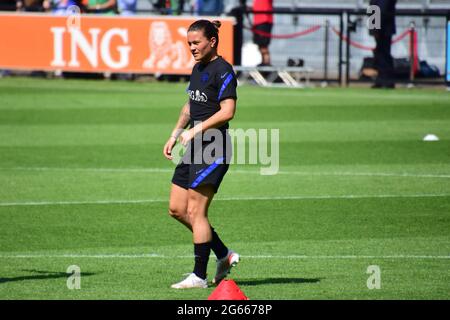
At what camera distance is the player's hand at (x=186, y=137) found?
9.13 m

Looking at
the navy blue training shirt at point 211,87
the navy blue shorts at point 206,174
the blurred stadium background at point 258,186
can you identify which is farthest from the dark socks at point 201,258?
the navy blue training shirt at point 211,87

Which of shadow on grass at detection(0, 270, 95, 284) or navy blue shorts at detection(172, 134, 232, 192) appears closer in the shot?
navy blue shorts at detection(172, 134, 232, 192)

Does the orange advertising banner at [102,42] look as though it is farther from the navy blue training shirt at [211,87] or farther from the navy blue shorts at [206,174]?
the navy blue shorts at [206,174]

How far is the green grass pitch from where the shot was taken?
9836mm

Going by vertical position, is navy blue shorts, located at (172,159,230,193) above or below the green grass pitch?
above

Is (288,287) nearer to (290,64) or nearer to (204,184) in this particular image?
(204,184)

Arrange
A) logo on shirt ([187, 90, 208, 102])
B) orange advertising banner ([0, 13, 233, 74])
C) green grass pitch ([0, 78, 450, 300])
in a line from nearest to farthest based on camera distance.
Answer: logo on shirt ([187, 90, 208, 102]), green grass pitch ([0, 78, 450, 300]), orange advertising banner ([0, 13, 233, 74])

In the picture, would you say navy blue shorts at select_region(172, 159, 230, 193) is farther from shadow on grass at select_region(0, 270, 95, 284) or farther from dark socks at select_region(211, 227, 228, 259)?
shadow on grass at select_region(0, 270, 95, 284)

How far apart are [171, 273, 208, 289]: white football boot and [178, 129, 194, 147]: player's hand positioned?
1086mm

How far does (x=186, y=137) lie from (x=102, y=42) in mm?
18579

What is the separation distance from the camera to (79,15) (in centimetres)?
2733

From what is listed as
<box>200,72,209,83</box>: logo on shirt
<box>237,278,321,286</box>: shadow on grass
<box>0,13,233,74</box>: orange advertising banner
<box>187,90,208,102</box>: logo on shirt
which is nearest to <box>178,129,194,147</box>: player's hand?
<box>187,90,208,102</box>: logo on shirt

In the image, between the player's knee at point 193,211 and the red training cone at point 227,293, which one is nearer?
the red training cone at point 227,293
